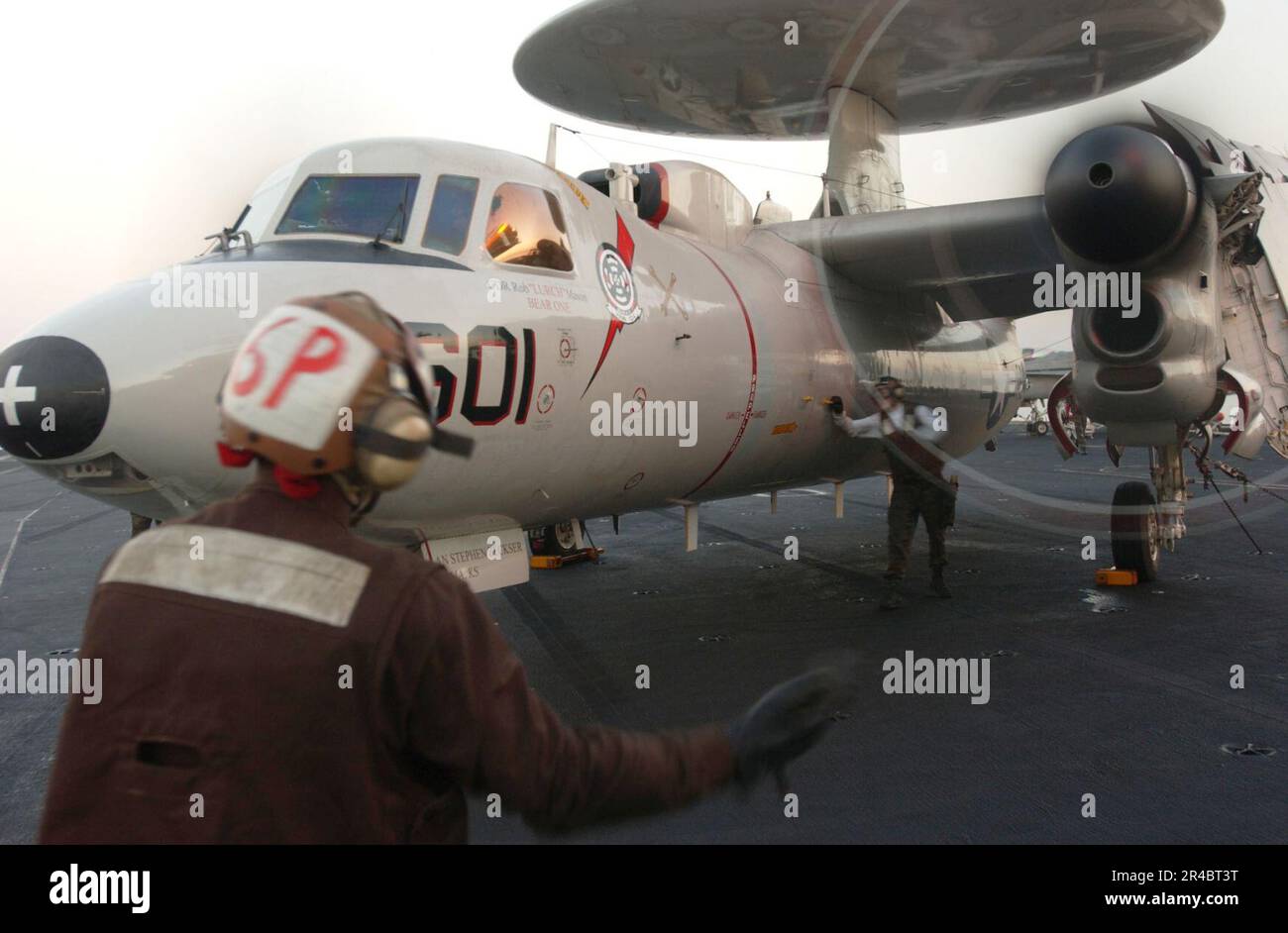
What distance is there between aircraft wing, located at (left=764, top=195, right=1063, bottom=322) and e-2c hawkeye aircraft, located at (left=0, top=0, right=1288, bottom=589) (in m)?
0.03

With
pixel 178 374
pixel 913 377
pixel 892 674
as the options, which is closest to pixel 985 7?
pixel 913 377

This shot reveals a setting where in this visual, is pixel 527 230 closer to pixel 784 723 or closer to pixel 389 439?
pixel 389 439

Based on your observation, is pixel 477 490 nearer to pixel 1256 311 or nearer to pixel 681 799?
pixel 681 799

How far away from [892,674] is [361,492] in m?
5.58

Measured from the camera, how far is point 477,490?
4.70 meters

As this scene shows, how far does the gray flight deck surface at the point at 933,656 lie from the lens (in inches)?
172

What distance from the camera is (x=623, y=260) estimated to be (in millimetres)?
5855

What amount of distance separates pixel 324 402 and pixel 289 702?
17.5 inches

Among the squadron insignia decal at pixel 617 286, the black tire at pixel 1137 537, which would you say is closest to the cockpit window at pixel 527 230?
the squadron insignia decal at pixel 617 286

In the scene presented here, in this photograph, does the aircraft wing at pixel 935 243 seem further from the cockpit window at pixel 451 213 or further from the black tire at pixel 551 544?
the black tire at pixel 551 544

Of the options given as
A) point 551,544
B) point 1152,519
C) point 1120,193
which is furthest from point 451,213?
point 1152,519

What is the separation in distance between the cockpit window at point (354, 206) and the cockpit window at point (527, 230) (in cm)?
44

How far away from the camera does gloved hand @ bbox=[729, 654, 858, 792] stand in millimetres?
1669
